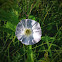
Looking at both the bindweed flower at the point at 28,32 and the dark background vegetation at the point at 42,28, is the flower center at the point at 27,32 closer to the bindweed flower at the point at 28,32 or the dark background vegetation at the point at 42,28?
the bindweed flower at the point at 28,32

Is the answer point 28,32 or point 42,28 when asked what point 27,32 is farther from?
point 42,28

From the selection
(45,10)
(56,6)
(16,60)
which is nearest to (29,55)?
(16,60)

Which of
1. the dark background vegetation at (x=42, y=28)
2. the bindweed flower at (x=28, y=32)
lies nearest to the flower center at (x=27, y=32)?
the bindweed flower at (x=28, y=32)

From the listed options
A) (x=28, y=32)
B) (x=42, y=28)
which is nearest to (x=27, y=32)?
(x=28, y=32)

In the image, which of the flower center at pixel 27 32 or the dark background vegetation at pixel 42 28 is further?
the flower center at pixel 27 32

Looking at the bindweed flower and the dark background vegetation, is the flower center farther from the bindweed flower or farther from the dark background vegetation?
the dark background vegetation
